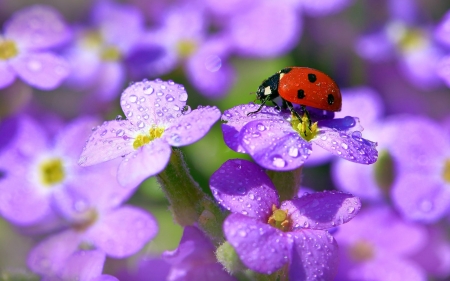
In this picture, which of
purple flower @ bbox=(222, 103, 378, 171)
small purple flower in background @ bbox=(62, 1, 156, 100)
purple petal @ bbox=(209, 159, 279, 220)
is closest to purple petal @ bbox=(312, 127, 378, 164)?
purple flower @ bbox=(222, 103, 378, 171)

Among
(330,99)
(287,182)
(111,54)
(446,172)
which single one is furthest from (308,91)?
(111,54)

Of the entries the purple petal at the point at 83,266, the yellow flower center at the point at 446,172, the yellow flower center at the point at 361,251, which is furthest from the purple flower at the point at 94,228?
the yellow flower center at the point at 446,172

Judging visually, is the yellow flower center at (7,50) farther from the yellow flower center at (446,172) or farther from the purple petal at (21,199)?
the yellow flower center at (446,172)

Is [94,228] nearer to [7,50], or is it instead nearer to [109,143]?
[109,143]

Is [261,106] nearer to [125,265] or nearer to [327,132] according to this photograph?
[327,132]

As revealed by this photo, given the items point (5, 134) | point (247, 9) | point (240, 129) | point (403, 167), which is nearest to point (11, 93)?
point (5, 134)
